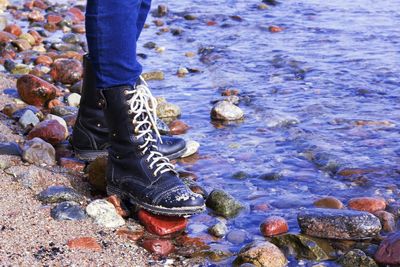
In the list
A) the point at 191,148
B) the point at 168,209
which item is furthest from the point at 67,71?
the point at 168,209

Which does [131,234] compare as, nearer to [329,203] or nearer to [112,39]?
[112,39]

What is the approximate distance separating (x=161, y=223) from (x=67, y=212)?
43 cm

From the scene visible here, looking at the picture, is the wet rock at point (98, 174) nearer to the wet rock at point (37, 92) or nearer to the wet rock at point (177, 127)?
the wet rock at point (177, 127)

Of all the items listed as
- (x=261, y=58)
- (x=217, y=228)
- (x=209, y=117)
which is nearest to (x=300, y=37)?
(x=261, y=58)

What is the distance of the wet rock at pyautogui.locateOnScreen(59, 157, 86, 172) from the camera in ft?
12.2

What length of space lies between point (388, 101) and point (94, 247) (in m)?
3.16

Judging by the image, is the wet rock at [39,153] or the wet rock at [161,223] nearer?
the wet rock at [161,223]

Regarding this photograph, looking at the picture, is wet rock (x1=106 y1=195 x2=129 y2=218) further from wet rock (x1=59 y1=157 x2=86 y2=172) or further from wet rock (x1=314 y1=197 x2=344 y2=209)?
wet rock (x1=314 y1=197 x2=344 y2=209)

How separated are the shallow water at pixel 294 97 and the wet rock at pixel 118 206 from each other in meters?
0.53

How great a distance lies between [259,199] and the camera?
11.3 feet

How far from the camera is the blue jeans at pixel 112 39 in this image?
2914mm

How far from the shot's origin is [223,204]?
10.7ft

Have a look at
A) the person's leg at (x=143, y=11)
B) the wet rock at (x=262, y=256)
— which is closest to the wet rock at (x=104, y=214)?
the wet rock at (x=262, y=256)

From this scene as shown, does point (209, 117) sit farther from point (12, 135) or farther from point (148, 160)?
point (148, 160)
